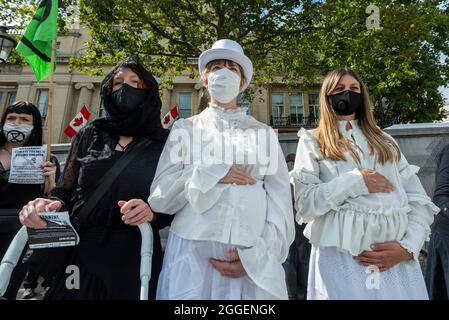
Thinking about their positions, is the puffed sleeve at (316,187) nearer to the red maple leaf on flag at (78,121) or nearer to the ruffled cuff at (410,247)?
the ruffled cuff at (410,247)

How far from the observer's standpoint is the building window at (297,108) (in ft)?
81.4

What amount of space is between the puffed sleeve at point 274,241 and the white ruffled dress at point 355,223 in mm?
345

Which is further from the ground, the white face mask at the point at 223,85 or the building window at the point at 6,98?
the building window at the point at 6,98

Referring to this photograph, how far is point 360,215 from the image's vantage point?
210cm

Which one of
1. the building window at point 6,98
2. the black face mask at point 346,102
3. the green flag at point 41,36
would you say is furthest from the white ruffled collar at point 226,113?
the building window at point 6,98

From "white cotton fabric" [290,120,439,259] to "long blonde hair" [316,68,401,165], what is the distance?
0.16 feet

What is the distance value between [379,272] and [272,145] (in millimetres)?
1065

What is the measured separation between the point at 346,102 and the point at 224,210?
143 centimetres

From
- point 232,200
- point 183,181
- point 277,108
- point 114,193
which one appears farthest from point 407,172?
point 277,108

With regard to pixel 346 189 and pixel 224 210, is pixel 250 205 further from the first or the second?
pixel 346 189

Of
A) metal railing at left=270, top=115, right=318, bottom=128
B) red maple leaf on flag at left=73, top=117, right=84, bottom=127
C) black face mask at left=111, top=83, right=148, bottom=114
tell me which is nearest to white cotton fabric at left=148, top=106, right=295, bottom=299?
black face mask at left=111, top=83, right=148, bottom=114

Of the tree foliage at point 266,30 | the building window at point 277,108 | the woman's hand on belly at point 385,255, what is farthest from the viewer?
the building window at point 277,108

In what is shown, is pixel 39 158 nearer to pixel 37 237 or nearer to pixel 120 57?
pixel 37 237

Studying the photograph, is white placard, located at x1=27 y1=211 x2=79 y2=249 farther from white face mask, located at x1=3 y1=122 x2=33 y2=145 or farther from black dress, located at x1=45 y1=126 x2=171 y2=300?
white face mask, located at x1=3 y1=122 x2=33 y2=145
